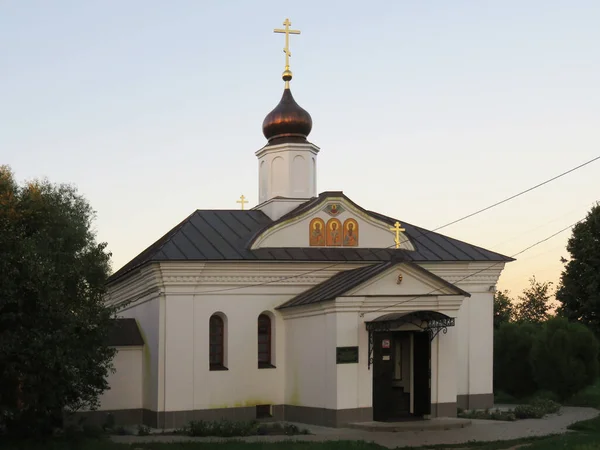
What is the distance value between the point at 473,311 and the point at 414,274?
14.6 ft

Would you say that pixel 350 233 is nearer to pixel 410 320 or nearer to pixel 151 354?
pixel 410 320

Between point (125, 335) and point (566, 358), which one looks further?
point (566, 358)

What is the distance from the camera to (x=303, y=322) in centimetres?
2239

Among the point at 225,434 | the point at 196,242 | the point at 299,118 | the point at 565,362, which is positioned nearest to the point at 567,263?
the point at 565,362

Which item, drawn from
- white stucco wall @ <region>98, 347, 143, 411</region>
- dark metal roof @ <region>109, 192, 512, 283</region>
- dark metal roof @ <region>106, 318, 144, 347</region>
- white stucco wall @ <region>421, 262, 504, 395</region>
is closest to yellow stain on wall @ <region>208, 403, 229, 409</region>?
white stucco wall @ <region>98, 347, 143, 411</region>

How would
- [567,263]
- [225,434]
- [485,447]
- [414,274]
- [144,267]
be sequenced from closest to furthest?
[485,447] → [225,434] → [414,274] → [144,267] → [567,263]

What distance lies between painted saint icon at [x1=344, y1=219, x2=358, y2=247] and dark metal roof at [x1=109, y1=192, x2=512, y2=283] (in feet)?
0.58

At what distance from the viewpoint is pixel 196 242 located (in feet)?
76.1

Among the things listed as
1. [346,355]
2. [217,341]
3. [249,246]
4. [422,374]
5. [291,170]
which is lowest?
[422,374]

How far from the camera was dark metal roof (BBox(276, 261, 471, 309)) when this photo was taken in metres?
20.8

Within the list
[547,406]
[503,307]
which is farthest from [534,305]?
[547,406]

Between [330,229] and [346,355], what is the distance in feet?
15.5

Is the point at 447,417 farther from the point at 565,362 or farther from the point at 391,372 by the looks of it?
the point at 565,362

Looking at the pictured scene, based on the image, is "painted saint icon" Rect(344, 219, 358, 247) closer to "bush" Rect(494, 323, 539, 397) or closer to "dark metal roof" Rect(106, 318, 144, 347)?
"dark metal roof" Rect(106, 318, 144, 347)
